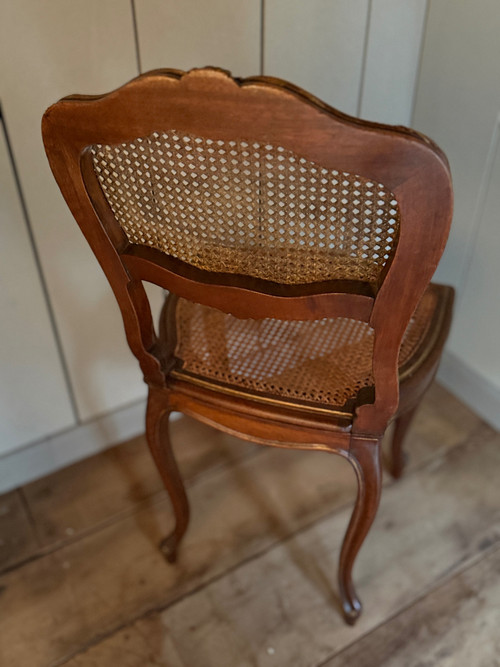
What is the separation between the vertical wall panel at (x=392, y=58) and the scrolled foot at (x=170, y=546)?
3.20ft

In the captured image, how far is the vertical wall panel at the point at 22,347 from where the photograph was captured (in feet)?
3.51

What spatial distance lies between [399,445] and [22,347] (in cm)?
84

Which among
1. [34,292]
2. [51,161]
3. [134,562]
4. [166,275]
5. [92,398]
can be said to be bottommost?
[134,562]

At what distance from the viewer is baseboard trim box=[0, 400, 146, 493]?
4.41ft

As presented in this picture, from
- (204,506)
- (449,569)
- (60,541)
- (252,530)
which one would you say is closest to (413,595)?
(449,569)

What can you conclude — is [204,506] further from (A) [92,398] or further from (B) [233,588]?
(A) [92,398]

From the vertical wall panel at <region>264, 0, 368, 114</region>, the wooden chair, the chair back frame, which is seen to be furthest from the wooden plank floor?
the vertical wall panel at <region>264, 0, 368, 114</region>

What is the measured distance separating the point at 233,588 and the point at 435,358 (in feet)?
2.02

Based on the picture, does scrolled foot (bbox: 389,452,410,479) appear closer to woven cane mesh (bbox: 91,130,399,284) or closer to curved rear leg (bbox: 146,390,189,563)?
curved rear leg (bbox: 146,390,189,563)

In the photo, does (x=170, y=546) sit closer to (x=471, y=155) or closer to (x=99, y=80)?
(x=99, y=80)

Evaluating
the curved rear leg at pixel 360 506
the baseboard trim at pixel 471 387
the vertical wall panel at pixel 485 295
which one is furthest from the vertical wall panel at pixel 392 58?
the curved rear leg at pixel 360 506

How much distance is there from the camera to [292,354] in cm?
97

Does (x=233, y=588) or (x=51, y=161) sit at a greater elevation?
(x=51, y=161)

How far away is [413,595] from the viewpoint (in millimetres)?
1150
